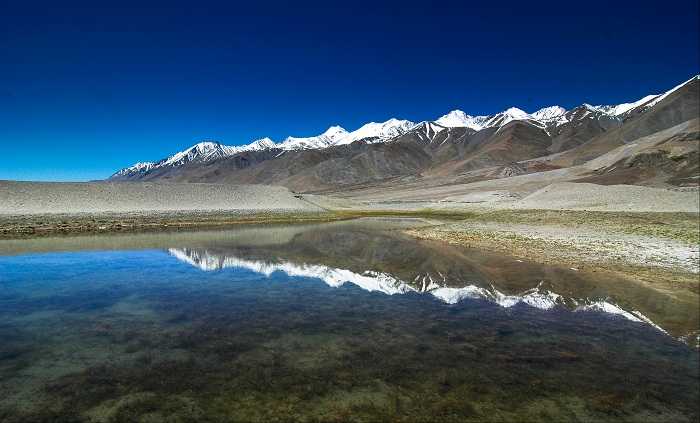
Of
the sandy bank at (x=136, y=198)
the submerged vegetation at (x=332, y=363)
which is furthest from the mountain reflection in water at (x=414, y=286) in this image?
the sandy bank at (x=136, y=198)

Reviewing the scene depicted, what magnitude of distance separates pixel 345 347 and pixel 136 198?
2466 inches

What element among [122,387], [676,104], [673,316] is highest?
[676,104]

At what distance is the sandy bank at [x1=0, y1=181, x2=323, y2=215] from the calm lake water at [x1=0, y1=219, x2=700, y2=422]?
44132 millimetres

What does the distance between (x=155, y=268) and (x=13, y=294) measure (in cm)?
596

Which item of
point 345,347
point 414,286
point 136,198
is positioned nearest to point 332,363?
point 345,347

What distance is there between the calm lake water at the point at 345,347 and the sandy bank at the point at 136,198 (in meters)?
44.1

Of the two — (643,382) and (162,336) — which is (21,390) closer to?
(162,336)

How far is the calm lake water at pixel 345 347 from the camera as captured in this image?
6.73 meters

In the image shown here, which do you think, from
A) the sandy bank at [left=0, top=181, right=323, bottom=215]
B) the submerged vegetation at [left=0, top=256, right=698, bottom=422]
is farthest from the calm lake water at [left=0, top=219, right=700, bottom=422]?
the sandy bank at [left=0, top=181, right=323, bottom=215]

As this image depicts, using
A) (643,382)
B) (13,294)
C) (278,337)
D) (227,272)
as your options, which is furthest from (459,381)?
(13,294)

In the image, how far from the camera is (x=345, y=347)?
369 inches

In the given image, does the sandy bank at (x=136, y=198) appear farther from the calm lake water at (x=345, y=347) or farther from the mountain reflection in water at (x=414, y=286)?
the calm lake water at (x=345, y=347)

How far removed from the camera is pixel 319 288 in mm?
15438

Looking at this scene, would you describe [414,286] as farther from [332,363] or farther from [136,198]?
[136,198]
